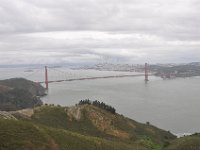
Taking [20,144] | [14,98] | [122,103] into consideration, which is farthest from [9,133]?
[14,98]

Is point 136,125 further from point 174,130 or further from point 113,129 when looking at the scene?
point 174,130

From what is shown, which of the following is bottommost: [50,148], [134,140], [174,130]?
[174,130]

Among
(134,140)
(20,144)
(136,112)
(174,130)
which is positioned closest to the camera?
(20,144)

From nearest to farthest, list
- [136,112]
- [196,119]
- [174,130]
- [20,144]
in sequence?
[20,144] → [174,130] → [196,119] → [136,112]

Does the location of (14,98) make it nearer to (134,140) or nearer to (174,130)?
(174,130)

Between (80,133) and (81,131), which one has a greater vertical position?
(80,133)

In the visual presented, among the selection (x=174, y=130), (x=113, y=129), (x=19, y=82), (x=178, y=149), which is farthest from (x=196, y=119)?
(x=19, y=82)

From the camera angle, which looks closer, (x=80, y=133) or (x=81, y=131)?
(x=80, y=133)

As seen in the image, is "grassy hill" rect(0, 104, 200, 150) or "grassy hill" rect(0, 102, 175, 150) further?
"grassy hill" rect(0, 102, 175, 150)

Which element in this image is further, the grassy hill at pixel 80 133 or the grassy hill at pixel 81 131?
the grassy hill at pixel 81 131

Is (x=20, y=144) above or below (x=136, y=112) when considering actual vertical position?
above

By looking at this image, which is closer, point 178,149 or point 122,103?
point 178,149
